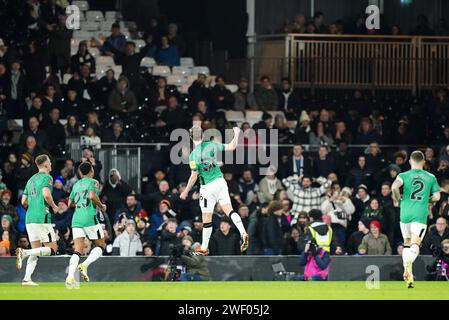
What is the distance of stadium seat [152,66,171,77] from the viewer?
A: 107 ft

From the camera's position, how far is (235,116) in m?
31.3

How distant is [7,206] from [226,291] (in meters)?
7.46

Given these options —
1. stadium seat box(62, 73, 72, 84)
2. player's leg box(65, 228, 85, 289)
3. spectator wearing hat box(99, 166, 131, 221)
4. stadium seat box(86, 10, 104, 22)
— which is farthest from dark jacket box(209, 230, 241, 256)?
stadium seat box(86, 10, 104, 22)

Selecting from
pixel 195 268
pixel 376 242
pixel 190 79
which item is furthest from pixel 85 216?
pixel 190 79

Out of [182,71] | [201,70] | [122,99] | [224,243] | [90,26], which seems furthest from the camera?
[90,26]

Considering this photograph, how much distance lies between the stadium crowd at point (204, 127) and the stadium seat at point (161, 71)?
1.18 ft

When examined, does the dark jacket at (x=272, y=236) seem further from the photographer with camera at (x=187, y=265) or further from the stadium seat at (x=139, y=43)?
the stadium seat at (x=139, y=43)

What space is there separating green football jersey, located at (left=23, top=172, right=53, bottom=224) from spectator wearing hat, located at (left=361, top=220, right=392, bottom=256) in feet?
23.9

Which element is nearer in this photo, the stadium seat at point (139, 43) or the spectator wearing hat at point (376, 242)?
the spectator wearing hat at point (376, 242)

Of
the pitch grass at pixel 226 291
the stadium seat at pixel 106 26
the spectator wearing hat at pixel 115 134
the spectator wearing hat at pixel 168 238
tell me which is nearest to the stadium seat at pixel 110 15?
the stadium seat at pixel 106 26

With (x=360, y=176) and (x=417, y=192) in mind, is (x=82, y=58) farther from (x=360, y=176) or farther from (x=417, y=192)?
(x=417, y=192)

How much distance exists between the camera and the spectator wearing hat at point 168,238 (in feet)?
81.5
